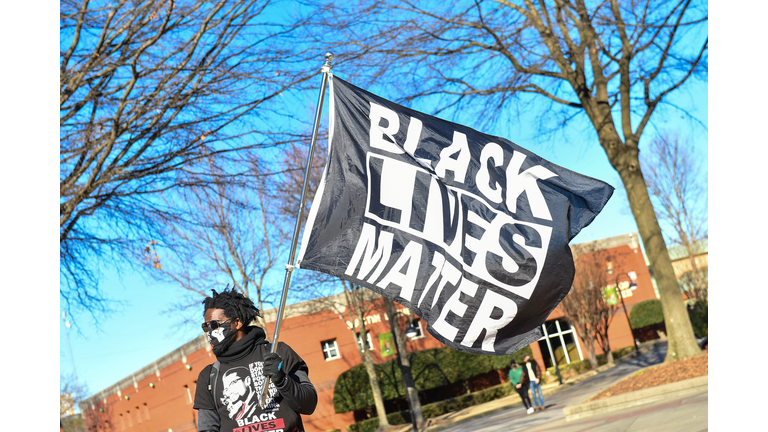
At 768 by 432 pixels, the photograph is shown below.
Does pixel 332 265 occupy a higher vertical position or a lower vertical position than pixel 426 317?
higher

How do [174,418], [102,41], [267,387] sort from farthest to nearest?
[174,418], [102,41], [267,387]

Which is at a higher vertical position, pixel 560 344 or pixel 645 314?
pixel 645 314

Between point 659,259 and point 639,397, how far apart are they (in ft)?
11.2

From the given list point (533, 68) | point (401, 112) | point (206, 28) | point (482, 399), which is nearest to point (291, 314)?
point (482, 399)

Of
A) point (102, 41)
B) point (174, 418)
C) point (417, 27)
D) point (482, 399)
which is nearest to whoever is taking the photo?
point (102, 41)

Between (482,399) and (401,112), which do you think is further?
(482,399)

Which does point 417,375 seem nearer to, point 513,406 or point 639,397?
point 513,406

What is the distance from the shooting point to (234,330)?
3338 millimetres

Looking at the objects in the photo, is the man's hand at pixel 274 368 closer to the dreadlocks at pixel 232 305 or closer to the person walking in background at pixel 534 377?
the dreadlocks at pixel 232 305

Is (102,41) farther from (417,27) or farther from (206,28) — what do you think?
(417,27)

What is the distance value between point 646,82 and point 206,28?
11424mm

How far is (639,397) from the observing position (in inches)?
405

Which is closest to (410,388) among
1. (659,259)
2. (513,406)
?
(513,406)

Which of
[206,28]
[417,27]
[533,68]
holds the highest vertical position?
[417,27]
